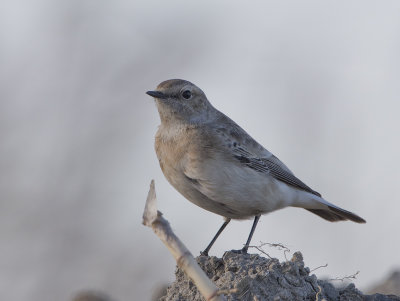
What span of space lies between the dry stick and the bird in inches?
99.9

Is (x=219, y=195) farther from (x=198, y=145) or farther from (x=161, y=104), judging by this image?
(x=161, y=104)

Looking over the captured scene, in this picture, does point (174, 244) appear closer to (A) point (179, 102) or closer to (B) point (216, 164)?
(B) point (216, 164)

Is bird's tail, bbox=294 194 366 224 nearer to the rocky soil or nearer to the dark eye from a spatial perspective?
the dark eye

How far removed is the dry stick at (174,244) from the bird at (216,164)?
8.32 ft

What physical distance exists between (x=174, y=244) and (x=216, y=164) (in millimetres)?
3220

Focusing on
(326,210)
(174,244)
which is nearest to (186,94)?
(326,210)

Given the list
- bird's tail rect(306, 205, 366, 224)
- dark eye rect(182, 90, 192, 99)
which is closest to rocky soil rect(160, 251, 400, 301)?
dark eye rect(182, 90, 192, 99)

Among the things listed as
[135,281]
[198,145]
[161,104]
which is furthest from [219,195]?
[135,281]

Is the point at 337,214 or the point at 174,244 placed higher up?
the point at 337,214

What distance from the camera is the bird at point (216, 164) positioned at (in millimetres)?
7785

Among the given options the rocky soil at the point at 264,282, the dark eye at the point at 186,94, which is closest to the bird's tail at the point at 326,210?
the dark eye at the point at 186,94

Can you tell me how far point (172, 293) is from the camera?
6496 mm

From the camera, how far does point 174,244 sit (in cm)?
468

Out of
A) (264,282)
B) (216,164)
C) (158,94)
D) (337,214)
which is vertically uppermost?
(158,94)
